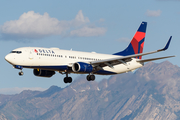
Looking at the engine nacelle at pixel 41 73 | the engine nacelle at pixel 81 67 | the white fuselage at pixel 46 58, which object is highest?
the white fuselage at pixel 46 58

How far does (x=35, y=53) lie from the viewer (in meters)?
61.8

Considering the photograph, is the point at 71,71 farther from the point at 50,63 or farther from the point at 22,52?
the point at 22,52

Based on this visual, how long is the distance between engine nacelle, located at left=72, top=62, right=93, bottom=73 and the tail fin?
16.0 metres

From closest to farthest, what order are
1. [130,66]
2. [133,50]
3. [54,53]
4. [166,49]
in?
[166,49] → [54,53] → [130,66] → [133,50]

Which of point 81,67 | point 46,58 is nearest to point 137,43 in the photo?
point 81,67

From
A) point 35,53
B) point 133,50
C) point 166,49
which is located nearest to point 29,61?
point 35,53

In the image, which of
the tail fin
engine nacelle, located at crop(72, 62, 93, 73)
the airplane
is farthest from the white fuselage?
the tail fin

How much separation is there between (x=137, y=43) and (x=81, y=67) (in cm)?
2265

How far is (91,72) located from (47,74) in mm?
9225

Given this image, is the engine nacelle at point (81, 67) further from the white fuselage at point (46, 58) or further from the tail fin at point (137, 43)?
the tail fin at point (137, 43)

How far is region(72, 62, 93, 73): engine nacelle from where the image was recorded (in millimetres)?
64188

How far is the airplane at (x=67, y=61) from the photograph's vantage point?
60.8 meters

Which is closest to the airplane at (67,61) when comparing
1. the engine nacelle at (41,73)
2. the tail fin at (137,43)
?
the engine nacelle at (41,73)

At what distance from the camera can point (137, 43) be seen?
82.4 meters
